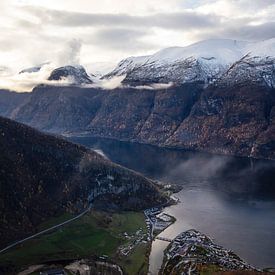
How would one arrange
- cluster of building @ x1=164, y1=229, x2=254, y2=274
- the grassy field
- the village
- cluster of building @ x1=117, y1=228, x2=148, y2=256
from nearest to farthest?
1. cluster of building @ x1=164, y1=229, x2=254, y2=274
2. the grassy field
3. cluster of building @ x1=117, y1=228, x2=148, y2=256
4. the village

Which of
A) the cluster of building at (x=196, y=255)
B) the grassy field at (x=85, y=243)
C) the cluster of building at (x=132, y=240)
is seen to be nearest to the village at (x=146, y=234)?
the cluster of building at (x=132, y=240)

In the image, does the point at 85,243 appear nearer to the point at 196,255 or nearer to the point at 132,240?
the point at 132,240

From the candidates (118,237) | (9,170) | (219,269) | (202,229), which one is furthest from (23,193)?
(219,269)

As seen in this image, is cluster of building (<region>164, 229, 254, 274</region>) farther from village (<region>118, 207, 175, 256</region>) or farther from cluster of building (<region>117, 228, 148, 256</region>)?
cluster of building (<region>117, 228, 148, 256</region>)

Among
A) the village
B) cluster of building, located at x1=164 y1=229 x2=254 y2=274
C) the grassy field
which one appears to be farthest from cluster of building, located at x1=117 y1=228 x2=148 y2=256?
cluster of building, located at x1=164 y1=229 x2=254 y2=274

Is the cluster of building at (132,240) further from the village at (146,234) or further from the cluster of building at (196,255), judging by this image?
the cluster of building at (196,255)

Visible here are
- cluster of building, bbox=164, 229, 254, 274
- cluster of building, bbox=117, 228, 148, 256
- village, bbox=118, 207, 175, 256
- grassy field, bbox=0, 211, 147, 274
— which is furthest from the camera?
village, bbox=118, 207, 175, 256
